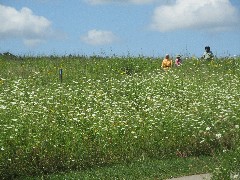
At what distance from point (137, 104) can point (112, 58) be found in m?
11.4

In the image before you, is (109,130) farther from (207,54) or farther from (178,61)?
(207,54)

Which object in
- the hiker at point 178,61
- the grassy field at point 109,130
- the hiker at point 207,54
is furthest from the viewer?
the hiker at point 207,54

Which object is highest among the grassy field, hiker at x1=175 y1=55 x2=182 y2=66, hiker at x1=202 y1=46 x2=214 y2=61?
hiker at x1=202 y1=46 x2=214 y2=61

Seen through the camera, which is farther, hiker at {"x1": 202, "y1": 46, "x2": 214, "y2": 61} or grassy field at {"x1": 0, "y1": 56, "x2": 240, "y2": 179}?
hiker at {"x1": 202, "y1": 46, "x2": 214, "y2": 61}

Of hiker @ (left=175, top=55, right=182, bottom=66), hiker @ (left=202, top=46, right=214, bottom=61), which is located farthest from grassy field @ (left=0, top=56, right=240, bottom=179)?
hiker @ (left=202, top=46, right=214, bottom=61)

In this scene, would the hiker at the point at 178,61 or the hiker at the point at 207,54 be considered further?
the hiker at the point at 207,54

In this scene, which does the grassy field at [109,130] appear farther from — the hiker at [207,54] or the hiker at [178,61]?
the hiker at [207,54]

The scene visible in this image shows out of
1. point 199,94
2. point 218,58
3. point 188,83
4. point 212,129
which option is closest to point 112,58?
point 218,58

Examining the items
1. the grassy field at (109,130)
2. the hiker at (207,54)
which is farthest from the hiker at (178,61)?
the grassy field at (109,130)

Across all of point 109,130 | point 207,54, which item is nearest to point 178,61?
point 207,54

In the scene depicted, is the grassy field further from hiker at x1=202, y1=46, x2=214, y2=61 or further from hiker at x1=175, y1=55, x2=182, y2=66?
hiker at x1=202, y1=46, x2=214, y2=61

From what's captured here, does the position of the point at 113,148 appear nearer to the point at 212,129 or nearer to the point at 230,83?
the point at 212,129

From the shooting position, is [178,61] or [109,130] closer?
[109,130]

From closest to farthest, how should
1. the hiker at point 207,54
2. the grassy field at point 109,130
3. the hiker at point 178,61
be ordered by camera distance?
the grassy field at point 109,130, the hiker at point 178,61, the hiker at point 207,54
